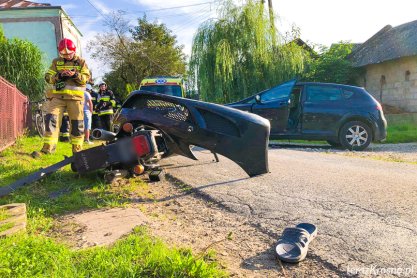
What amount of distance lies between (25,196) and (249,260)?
2486mm

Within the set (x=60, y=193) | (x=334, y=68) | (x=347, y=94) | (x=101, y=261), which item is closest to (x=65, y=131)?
(x=60, y=193)

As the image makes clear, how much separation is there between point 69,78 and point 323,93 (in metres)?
6.19

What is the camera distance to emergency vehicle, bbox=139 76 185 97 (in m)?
13.1

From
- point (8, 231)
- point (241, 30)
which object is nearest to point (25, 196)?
point (8, 231)

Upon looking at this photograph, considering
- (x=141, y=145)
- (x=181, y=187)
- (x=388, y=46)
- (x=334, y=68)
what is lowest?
(x=181, y=187)

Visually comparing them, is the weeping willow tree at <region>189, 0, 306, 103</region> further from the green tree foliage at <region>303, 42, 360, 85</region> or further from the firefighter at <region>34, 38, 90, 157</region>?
the firefighter at <region>34, 38, 90, 157</region>

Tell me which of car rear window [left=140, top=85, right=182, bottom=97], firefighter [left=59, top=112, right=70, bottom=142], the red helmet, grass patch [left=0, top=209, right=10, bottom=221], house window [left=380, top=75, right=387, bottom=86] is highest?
house window [left=380, top=75, right=387, bottom=86]

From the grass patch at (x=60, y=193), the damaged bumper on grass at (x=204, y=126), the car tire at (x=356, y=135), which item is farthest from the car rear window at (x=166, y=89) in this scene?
the damaged bumper on grass at (x=204, y=126)

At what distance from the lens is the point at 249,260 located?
234 centimetres

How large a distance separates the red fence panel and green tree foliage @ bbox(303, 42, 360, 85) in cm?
1537

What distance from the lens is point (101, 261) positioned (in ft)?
7.00

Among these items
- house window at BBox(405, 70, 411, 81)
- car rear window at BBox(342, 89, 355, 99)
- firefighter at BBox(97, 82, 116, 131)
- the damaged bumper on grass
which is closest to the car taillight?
the damaged bumper on grass

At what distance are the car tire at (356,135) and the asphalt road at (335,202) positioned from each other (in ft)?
10.3

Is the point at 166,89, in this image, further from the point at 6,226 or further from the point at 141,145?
the point at 6,226
